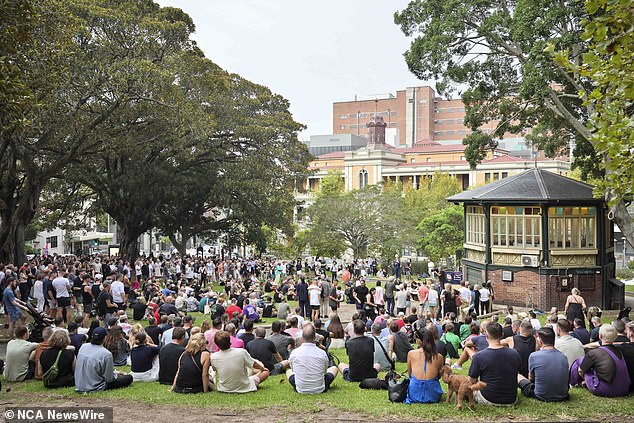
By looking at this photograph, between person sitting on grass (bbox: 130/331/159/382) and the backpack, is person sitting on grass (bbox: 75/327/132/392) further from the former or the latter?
person sitting on grass (bbox: 130/331/159/382)

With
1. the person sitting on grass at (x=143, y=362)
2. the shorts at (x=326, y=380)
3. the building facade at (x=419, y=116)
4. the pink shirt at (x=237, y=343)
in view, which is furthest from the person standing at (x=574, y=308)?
the building facade at (x=419, y=116)

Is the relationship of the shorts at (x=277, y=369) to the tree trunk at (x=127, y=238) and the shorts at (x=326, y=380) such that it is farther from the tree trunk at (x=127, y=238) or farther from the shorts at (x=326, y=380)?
the tree trunk at (x=127, y=238)

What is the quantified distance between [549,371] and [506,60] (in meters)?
18.6

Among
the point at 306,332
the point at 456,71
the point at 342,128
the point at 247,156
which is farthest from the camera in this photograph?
the point at 342,128

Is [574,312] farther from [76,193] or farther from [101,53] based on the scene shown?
[76,193]

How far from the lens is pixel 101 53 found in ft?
71.3

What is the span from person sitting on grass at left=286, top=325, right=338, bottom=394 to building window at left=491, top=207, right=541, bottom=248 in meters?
16.4

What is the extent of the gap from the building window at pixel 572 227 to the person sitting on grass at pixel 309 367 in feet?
54.1

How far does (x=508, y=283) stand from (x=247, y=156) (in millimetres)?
19100

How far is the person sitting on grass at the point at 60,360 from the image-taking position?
9289mm

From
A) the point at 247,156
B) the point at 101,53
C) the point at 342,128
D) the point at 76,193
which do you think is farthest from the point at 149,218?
the point at 342,128

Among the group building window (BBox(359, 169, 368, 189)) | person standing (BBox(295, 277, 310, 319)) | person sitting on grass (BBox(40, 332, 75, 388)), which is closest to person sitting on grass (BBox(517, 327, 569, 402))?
person sitting on grass (BBox(40, 332, 75, 388))

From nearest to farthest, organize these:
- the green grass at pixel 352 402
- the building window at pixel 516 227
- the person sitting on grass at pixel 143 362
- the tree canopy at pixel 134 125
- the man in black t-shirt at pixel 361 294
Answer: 1. the green grass at pixel 352 402
2. the person sitting on grass at pixel 143 362
3. the tree canopy at pixel 134 125
4. the man in black t-shirt at pixel 361 294
5. the building window at pixel 516 227

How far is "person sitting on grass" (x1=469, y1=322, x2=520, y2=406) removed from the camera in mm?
7660
